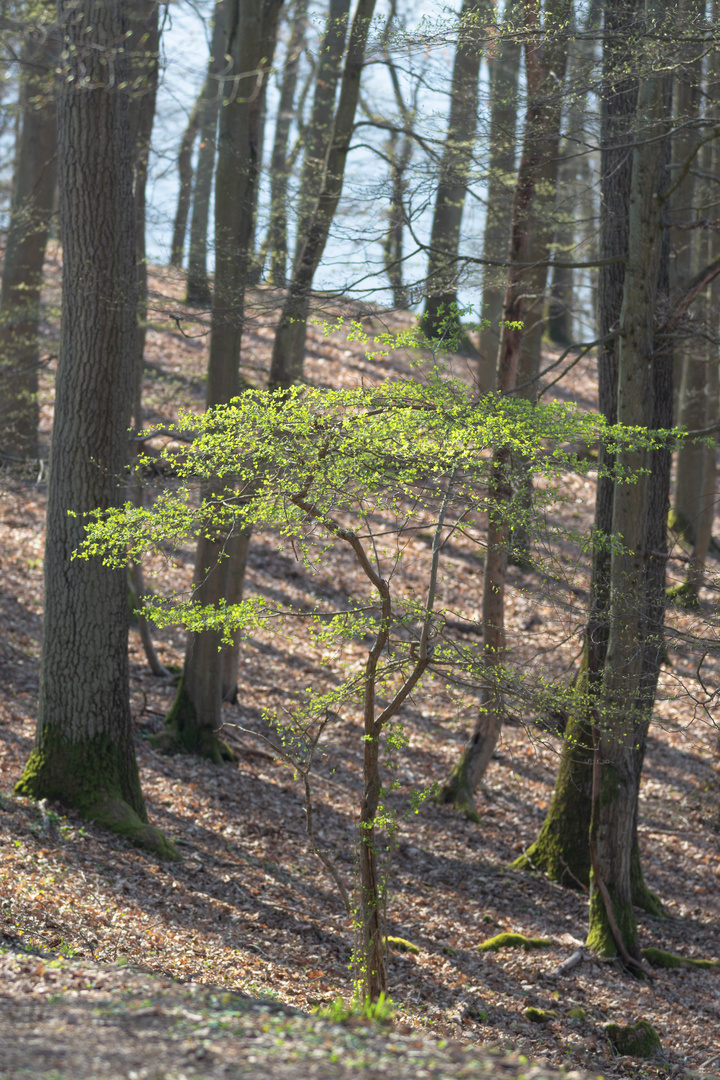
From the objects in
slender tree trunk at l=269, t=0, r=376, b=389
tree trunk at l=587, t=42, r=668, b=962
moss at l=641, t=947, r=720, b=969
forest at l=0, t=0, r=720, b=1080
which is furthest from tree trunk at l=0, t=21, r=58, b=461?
moss at l=641, t=947, r=720, b=969

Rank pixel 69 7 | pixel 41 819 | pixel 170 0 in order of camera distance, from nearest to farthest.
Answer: pixel 69 7, pixel 170 0, pixel 41 819

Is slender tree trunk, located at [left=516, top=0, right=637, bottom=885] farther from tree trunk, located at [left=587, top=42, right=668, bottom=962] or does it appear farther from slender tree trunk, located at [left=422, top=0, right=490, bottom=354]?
slender tree trunk, located at [left=422, top=0, right=490, bottom=354]

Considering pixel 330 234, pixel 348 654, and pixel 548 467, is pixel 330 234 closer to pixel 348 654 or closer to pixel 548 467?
pixel 548 467

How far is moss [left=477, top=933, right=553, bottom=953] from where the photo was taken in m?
6.96

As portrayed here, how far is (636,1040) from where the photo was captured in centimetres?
563

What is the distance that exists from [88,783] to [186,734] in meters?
2.37

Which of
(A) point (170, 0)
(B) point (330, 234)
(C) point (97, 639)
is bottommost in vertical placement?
(C) point (97, 639)

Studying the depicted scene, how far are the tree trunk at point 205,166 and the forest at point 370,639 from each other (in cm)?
14

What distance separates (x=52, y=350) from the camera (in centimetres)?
1365

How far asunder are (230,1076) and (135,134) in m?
10.2

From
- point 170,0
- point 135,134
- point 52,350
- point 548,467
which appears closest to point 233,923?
point 548,467

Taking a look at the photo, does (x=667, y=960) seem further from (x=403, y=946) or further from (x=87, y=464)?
(x=87, y=464)

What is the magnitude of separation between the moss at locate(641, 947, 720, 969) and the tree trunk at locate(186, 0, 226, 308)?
7.13 metres

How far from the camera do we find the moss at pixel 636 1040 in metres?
5.61
